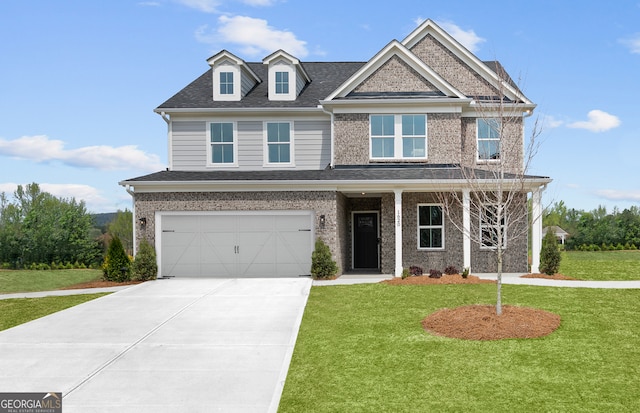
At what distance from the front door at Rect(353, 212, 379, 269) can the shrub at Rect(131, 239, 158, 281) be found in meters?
8.19

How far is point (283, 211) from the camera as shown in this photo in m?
18.7

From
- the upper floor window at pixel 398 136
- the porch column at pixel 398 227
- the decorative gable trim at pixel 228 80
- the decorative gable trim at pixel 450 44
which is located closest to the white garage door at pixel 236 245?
the porch column at pixel 398 227

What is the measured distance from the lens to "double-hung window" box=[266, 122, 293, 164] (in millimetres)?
21703

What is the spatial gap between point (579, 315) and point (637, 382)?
153 inches

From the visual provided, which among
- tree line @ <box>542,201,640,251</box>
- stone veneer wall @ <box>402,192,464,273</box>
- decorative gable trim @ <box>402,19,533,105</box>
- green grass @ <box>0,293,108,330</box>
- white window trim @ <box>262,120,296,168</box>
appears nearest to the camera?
green grass @ <box>0,293,108,330</box>

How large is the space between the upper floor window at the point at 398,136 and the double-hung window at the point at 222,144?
5939 millimetres

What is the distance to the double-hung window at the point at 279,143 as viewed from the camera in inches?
854

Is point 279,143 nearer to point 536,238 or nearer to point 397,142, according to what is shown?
point 397,142

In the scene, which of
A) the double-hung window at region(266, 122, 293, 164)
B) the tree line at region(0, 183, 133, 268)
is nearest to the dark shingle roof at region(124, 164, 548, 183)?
the double-hung window at region(266, 122, 293, 164)

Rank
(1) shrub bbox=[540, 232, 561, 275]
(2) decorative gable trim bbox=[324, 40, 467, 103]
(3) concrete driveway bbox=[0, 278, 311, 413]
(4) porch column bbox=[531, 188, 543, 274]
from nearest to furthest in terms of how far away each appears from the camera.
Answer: (3) concrete driveway bbox=[0, 278, 311, 413] < (4) porch column bbox=[531, 188, 543, 274] < (1) shrub bbox=[540, 232, 561, 275] < (2) decorative gable trim bbox=[324, 40, 467, 103]

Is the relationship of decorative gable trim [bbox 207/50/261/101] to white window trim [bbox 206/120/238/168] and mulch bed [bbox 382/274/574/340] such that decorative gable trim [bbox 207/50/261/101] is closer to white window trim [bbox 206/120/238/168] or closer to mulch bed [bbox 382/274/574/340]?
white window trim [bbox 206/120/238/168]

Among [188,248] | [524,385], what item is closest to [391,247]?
[188,248]

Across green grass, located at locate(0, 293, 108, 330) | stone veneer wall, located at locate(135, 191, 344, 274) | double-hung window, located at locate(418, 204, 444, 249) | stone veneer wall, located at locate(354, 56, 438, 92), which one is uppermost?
stone veneer wall, located at locate(354, 56, 438, 92)

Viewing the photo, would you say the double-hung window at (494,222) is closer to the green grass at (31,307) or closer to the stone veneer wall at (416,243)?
Answer: the stone veneer wall at (416,243)
